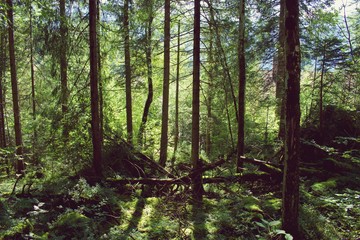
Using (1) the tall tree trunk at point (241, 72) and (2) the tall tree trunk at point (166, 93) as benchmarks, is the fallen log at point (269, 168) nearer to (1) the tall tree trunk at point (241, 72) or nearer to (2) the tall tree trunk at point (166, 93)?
(1) the tall tree trunk at point (241, 72)

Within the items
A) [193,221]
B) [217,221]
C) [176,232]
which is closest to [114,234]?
[176,232]

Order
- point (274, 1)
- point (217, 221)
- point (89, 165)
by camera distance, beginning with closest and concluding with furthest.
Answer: point (217, 221) < point (89, 165) < point (274, 1)

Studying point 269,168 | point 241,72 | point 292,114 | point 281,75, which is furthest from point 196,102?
point 281,75

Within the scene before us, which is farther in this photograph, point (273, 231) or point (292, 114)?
point (292, 114)

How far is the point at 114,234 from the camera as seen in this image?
4.95 m

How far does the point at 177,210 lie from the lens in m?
6.29

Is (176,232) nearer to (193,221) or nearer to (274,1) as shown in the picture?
(193,221)

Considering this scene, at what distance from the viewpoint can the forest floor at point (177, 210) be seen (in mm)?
4801

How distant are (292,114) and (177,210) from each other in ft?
12.1

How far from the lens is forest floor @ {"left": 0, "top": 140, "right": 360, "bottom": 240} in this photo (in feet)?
15.8

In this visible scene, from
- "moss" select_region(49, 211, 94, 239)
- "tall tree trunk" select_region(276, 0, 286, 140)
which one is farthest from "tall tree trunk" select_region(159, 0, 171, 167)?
"moss" select_region(49, 211, 94, 239)

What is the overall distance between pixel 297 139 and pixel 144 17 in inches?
285

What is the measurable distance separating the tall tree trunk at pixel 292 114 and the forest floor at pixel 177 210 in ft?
1.75

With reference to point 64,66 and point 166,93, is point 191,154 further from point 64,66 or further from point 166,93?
point 64,66
